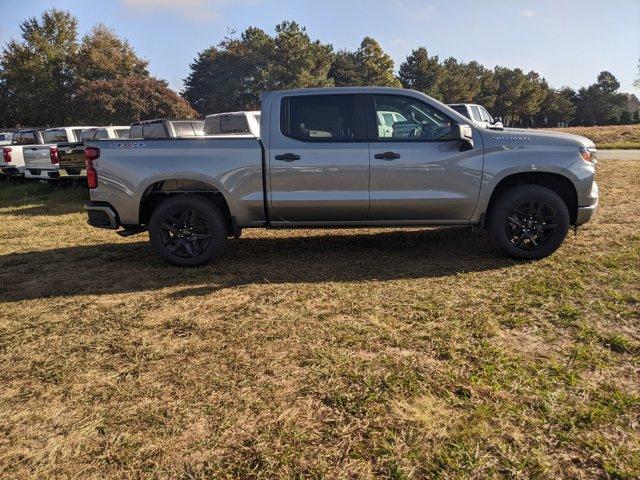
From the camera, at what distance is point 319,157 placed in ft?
16.2

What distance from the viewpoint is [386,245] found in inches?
242

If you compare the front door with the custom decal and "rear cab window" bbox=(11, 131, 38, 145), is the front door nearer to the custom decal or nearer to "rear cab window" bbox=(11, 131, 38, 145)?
the custom decal

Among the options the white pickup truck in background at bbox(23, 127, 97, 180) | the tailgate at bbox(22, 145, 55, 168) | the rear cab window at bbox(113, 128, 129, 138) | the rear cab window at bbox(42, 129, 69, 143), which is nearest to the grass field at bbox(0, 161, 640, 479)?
the white pickup truck in background at bbox(23, 127, 97, 180)

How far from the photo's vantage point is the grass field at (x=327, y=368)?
7.38 ft

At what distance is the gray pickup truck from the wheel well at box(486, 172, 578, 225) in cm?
1

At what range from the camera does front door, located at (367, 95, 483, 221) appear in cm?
491

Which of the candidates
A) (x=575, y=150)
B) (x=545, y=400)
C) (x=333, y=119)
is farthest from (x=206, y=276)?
(x=575, y=150)

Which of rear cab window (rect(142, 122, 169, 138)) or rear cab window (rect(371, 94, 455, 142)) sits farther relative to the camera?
rear cab window (rect(142, 122, 169, 138))

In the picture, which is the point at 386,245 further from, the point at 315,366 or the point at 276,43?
the point at 276,43

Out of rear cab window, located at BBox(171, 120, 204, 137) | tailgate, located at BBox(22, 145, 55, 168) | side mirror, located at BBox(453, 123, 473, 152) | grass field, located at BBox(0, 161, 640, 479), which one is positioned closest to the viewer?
grass field, located at BBox(0, 161, 640, 479)

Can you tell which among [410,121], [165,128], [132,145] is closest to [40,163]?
[165,128]

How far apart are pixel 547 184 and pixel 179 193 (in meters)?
4.08

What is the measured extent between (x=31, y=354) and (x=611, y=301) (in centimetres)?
456

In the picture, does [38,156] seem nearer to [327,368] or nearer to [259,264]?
[259,264]
